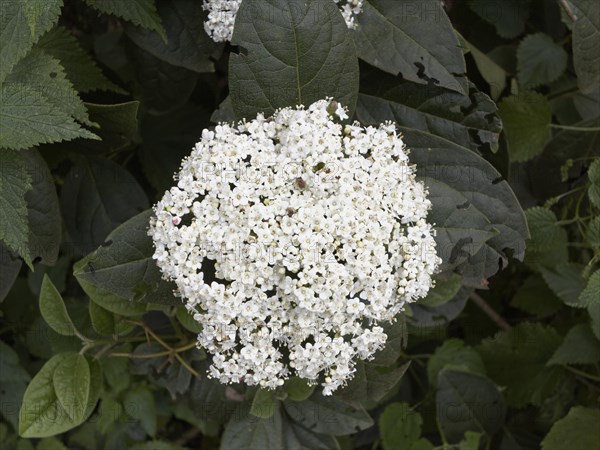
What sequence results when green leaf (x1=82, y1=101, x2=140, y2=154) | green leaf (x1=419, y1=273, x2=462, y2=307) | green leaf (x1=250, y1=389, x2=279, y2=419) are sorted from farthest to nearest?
green leaf (x1=419, y1=273, x2=462, y2=307) < green leaf (x1=250, y1=389, x2=279, y2=419) < green leaf (x1=82, y1=101, x2=140, y2=154)

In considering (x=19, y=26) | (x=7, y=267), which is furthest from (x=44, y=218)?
(x=19, y=26)

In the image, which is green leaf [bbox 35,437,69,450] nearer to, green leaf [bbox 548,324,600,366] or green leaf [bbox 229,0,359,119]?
green leaf [bbox 229,0,359,119]

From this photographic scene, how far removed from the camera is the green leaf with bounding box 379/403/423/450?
305 cm

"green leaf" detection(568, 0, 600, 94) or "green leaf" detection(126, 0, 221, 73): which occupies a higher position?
"green leaf" detection(568, 0, 600, 94)

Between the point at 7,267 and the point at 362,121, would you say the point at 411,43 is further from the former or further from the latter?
the point at 7,267

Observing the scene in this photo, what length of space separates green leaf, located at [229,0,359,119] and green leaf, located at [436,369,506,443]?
4.51 feet

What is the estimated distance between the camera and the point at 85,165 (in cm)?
287

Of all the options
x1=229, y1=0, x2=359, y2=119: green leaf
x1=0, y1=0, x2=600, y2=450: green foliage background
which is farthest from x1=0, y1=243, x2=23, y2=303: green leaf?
x1=229, y1=0, x2=359, y2=119: green leaf

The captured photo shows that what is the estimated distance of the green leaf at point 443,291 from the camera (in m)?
2.69

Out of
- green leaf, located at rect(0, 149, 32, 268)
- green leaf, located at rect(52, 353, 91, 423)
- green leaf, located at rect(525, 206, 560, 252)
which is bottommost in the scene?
green leaf, located at rect(52, 353, 91, 423)

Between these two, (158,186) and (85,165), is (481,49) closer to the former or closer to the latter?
(158,186)

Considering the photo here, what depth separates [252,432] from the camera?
2750 millimetres

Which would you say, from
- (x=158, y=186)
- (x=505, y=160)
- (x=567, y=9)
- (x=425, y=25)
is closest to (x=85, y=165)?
(x=158, y=186)

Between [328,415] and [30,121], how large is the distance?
1.63m
